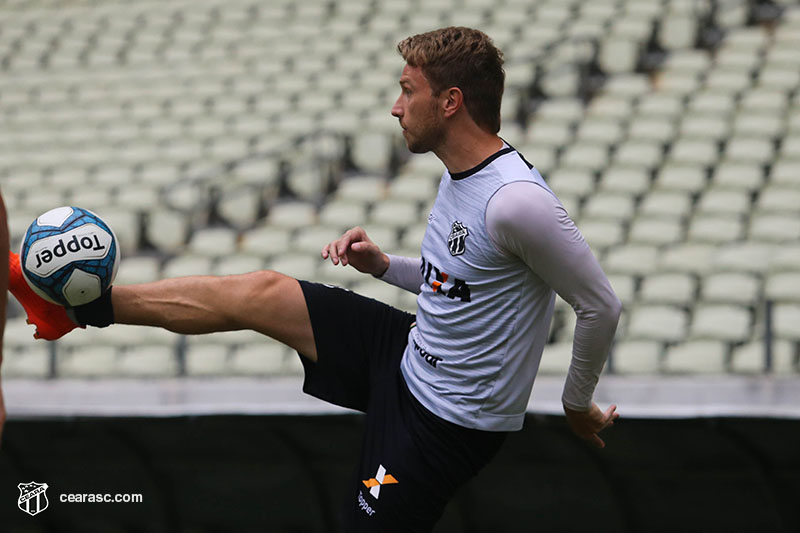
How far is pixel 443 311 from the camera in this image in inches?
99.2

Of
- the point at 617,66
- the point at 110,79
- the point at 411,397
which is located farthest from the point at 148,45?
the point at 411,397

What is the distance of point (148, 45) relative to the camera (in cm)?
1156

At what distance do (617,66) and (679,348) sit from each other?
4521 mm

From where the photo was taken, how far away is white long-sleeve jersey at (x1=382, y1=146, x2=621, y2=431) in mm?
2252

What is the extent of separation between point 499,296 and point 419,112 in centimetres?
51

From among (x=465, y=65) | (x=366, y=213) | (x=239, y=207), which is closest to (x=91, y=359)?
(x=239, y=207)

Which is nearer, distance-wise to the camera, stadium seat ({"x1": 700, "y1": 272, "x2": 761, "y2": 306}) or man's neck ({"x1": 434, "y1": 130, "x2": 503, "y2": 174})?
man's neck ({"x1": 434, "y1": 130, "x2": 503, "y2": 174})

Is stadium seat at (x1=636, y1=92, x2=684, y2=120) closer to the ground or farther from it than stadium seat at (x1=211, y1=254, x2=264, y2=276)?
farther from it

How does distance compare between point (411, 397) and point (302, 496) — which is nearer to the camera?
point (411, 397)

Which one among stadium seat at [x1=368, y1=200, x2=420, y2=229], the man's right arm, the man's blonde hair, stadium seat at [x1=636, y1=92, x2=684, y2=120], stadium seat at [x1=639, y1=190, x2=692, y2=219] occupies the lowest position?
stadium seat at [x1=368, y1=200, x2=420, y2=229]

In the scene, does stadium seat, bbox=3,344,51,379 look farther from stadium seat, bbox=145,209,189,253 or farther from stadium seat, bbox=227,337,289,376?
stadium seat, bbox=145,209,189,253

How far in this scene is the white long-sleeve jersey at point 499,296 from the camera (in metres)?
2.25

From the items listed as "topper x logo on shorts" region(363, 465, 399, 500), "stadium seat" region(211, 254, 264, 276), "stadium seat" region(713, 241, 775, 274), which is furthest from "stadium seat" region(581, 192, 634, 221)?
"topper x logo on shorts" region(363, 465, 399, 500)

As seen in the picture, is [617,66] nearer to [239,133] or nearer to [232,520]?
[239,133]
